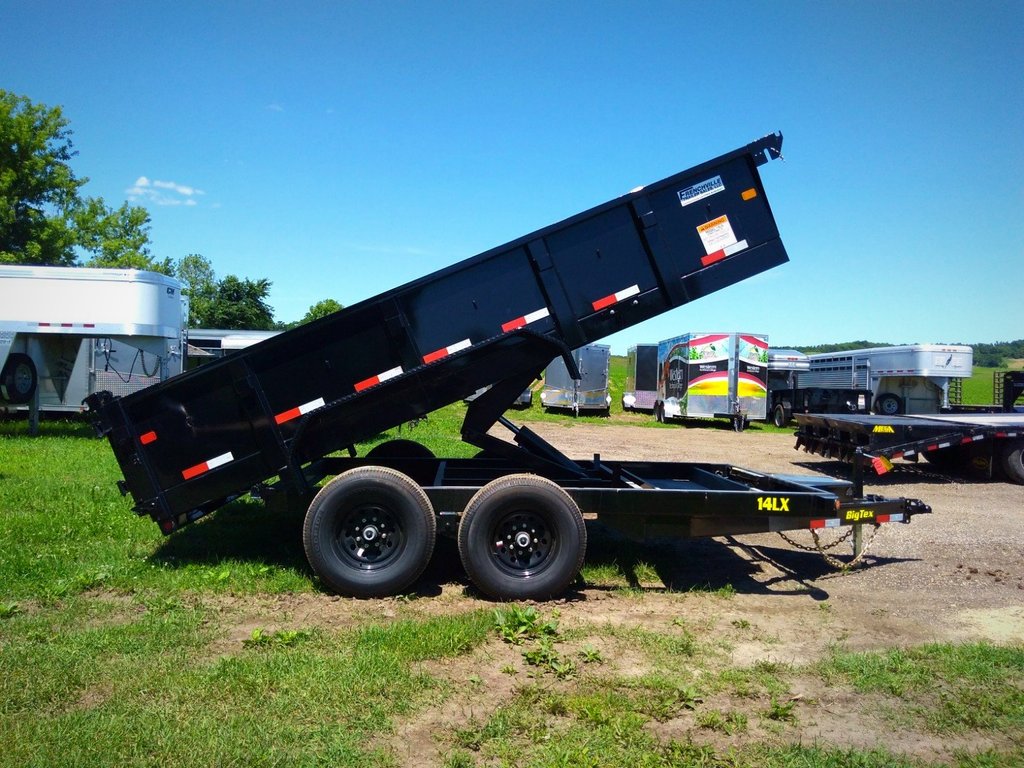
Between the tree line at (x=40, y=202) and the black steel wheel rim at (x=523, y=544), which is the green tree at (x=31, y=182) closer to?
the tree line at (x=40, y=202)

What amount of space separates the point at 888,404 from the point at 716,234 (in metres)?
23.6

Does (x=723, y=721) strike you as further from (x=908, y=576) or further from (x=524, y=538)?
(x=908, y=576)

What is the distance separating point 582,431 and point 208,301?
122 ft

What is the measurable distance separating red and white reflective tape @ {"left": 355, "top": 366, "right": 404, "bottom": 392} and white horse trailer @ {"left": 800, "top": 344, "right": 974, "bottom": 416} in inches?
890

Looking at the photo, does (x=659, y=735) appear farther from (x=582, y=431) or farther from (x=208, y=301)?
(x=208, y=301)

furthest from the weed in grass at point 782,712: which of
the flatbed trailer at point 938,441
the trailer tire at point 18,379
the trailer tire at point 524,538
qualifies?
the trailer tire at point 18,379

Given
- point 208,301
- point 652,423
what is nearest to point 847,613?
point 652,423

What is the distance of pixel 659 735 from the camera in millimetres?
3877

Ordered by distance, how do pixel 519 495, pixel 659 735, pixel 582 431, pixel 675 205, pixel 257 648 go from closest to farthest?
pixel 659 735
pixel 257 648
pixel 519 495
pixel 675 205
pixel 582 431

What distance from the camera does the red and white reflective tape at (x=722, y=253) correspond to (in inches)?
256

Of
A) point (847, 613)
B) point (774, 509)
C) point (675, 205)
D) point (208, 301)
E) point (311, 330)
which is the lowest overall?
point (847, 613)

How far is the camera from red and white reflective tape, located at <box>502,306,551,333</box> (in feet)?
20.9

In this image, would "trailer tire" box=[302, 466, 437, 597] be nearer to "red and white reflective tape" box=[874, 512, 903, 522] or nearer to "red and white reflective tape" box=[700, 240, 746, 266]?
"red and white reflective tape" box=[700, 240, 746, 266]

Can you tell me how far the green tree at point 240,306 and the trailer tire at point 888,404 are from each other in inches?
1537
